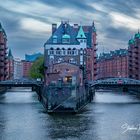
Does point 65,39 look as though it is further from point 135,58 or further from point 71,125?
point 135,58

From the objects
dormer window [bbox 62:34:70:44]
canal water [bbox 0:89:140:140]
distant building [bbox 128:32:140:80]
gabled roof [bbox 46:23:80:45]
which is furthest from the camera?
distant building [bbox 128:32:140:80]

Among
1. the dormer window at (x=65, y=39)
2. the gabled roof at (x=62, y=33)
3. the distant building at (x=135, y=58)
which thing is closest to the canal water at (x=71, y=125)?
the dormer window at (x=65, y=39)

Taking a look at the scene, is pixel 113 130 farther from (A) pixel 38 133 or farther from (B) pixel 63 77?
(B) pixel 63 77

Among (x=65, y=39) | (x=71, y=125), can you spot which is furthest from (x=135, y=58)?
(x=71, y=125)

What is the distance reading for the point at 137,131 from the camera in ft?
188

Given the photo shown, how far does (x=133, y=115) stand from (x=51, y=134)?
23.7 meters

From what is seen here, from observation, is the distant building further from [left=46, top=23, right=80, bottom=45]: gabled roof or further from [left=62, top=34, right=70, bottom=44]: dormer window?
[left=62, top=34, right=70, bottom=44]: dormer window

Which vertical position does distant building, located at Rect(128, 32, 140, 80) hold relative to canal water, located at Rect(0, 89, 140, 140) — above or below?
above

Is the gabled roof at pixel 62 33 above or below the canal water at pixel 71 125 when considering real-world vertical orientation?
above

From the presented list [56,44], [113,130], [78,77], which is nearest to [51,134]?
[113,130]

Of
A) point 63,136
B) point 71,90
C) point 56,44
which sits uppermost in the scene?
point 56,44

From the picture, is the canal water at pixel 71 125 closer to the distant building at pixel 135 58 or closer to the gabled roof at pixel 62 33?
the gabled roof at pixel 62 33

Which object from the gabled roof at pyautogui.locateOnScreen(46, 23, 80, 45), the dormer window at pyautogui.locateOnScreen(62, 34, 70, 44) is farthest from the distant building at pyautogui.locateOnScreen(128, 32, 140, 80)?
the dormer window at pyautogui.locateOnScreen(62, 34, 70, 44)

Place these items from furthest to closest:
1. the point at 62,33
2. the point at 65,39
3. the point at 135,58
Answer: the point at 135,58 < the point at 62,33 < the point at 65,39
